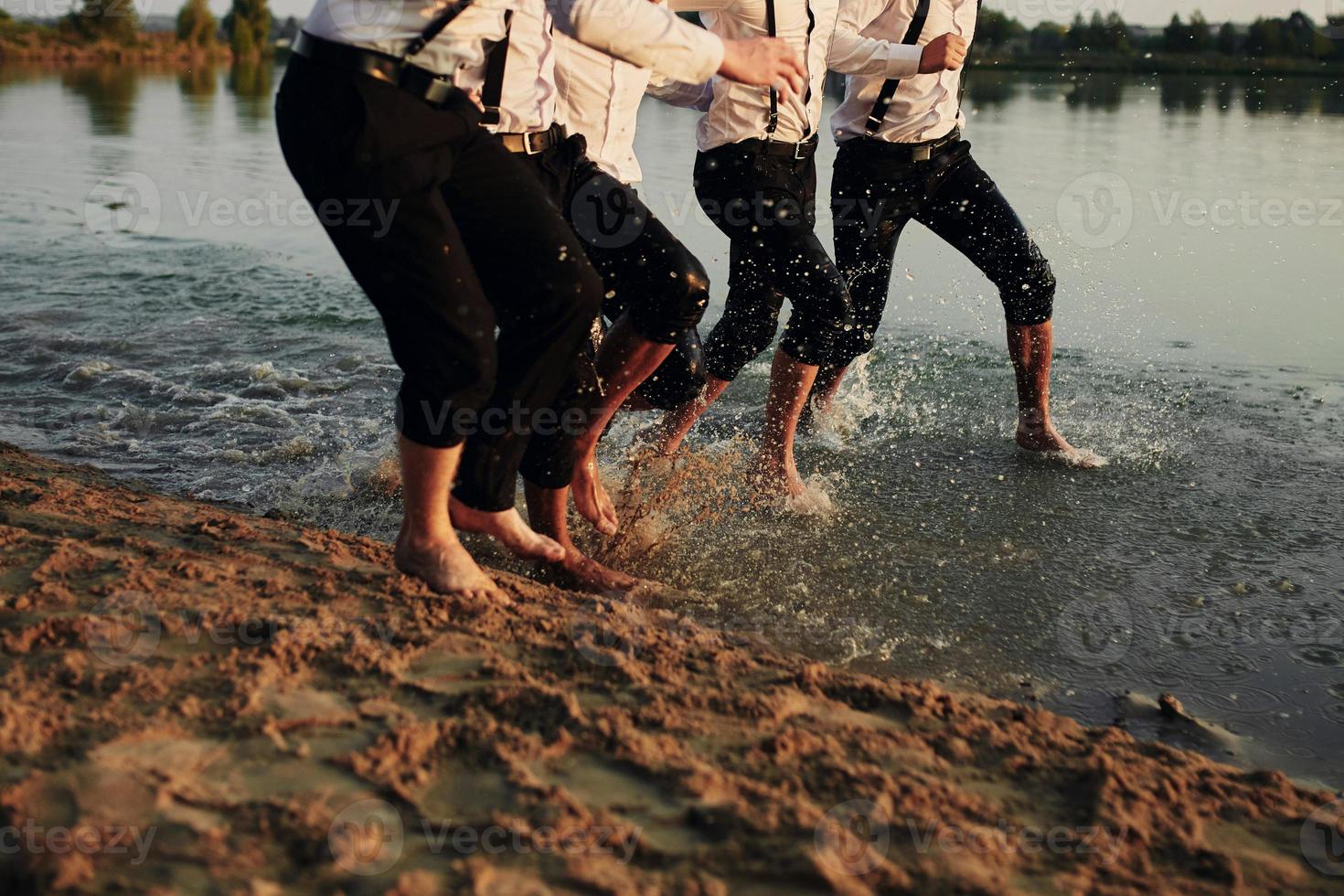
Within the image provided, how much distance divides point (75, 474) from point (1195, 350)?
5.89 m

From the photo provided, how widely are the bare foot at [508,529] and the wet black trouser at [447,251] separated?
16 centimetres

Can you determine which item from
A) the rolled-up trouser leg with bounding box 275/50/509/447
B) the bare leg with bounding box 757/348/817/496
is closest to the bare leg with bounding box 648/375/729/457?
the bare leg with bounding box 757/348/817/496

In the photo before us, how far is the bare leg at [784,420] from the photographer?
508 centimetres

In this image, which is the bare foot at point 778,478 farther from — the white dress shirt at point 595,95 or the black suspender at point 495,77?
the black suspender at point 495,77

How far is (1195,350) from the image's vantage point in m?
7.20

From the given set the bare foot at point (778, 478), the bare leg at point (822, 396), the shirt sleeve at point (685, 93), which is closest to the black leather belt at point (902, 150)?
the shirt sleeve at point (685, 93)

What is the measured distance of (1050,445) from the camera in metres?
5.61

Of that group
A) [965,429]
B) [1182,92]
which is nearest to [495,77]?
[965,429]

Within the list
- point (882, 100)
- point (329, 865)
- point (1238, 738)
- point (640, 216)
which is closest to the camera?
point (329, 865)

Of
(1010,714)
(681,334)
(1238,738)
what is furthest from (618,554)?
(1238,738)

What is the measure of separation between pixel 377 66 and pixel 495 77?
22.7 inches

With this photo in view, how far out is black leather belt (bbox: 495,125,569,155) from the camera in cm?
361

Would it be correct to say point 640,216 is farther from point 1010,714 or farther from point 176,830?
point 176,830

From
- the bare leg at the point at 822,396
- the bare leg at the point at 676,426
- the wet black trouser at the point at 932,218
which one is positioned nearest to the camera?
the bare leg at the point at 676,426
